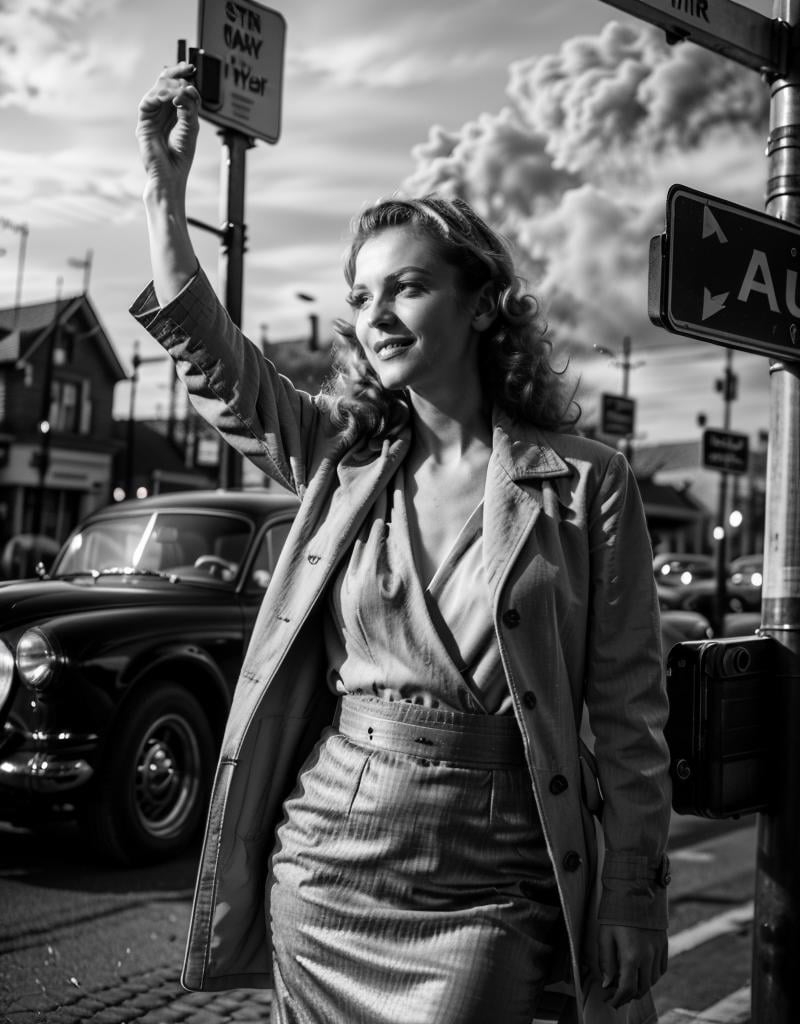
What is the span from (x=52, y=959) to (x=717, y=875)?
10.6 feet

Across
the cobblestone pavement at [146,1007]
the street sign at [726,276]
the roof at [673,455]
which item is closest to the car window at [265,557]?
the cobblestone pavement at [146,1007]

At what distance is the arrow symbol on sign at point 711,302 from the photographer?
2721mm

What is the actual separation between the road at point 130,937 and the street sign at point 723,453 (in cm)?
1124

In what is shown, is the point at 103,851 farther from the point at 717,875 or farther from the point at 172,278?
the point at 172,278

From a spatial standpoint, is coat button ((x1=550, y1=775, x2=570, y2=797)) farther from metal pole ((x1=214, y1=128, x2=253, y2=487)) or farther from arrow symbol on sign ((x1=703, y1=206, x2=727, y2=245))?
metal pole ((x1=214, y1=128, x2=253, y2=487))

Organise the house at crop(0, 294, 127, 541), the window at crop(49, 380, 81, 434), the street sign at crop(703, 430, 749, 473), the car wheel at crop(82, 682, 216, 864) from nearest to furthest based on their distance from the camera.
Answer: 1. the car wheel at crop(82, 682, 216, 864)
2. the street sign at crop(703, 430, 749, 473)
3. the house at crop(0, 294, 127, 541)
4. the window at crop(49, 380, 81, 434)

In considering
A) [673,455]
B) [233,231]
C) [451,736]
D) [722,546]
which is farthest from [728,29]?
[673,455]

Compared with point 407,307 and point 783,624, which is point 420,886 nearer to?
point 407,307

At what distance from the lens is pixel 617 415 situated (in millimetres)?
17750

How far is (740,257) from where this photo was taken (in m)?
2.80

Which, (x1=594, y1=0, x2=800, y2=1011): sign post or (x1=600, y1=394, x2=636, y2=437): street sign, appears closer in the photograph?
(x1=594, y1=0, x2=800, y2=1011): sign post

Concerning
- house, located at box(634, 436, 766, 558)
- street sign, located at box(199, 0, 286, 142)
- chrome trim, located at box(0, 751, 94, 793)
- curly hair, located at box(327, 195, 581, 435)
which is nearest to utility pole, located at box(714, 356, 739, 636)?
street sign, located at box(199, 0, 286, 142)

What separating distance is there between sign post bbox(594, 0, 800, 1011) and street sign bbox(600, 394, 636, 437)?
14.6 metres

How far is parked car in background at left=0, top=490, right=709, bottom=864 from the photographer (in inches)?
195
